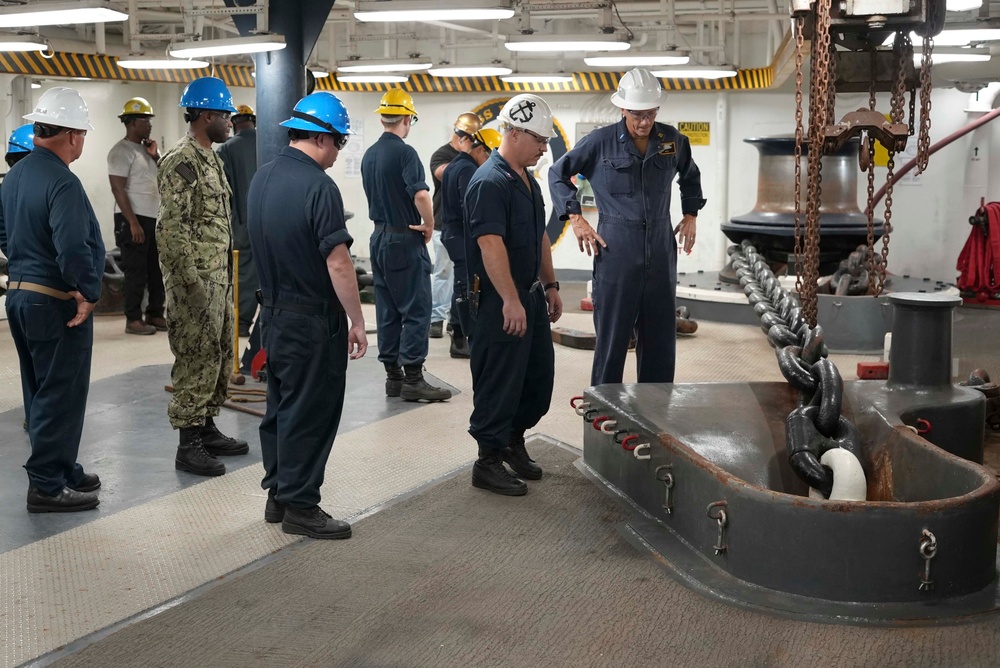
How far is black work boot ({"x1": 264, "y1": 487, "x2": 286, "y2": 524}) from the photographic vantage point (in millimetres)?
4316

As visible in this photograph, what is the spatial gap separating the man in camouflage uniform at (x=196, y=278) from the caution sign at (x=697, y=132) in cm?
875

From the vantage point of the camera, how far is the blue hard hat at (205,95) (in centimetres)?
521

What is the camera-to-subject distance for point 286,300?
4066 millimetres

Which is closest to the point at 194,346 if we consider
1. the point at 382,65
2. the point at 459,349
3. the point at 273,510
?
the point at 273,510

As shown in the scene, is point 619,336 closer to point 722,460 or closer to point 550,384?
point 550,384

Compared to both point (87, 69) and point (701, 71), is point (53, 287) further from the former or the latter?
point (87, 69)

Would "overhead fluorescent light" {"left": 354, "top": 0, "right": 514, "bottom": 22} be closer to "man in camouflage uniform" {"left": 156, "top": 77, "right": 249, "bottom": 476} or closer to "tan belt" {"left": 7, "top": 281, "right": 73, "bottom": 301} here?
"man in camouflage uniform" {"left": 156, "top": 77, "right": 249, "bottom": 476}

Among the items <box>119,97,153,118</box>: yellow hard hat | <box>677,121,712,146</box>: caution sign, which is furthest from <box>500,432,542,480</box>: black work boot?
<box>677,121,712,146</box>: caution sign

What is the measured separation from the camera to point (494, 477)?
473cm

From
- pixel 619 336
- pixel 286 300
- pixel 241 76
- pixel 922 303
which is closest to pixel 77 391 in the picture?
pixel 286 300

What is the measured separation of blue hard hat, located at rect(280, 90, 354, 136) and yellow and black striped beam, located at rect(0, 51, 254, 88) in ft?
26.2

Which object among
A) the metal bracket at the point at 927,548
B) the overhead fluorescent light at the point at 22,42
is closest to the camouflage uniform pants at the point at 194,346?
the metal bracket at the point at 927,548

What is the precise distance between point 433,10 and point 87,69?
19.9 ft

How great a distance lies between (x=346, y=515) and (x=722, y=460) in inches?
59.0
